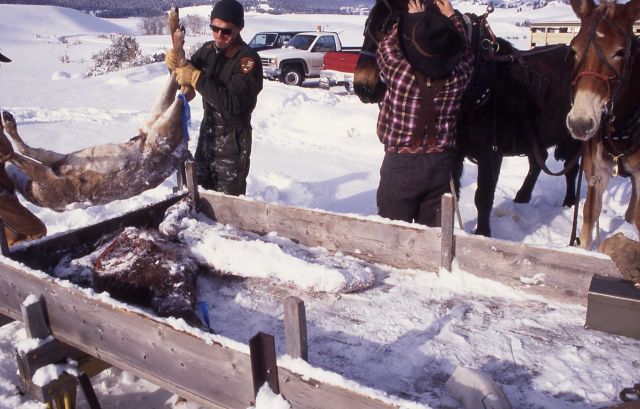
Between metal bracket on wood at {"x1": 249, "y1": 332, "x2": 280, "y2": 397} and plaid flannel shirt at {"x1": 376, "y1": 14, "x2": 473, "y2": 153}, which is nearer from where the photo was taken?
metal bracket on wood at {"x1": 249, "y1": 332, "x2": 280, "y2": 397}

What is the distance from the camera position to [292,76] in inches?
732

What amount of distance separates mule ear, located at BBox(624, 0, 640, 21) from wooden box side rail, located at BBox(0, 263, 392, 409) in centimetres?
303

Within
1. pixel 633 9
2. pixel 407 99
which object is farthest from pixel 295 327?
pixel 633 9

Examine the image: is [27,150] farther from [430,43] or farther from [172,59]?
[430,43]

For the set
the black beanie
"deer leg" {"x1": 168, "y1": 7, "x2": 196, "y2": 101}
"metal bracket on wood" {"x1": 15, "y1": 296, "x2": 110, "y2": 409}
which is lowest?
"metal bracket on wood" {"x1": 15, "y1": 296, "x2": 110, "y2": 409}

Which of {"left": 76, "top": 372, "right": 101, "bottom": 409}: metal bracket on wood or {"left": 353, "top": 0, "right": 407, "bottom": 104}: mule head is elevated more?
{"left": 353, "top": 0, "right": 407, "bottom": 104}: mule head

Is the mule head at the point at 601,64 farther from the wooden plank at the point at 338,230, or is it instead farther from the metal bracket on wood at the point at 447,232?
the wooden plank at the point at 338,230

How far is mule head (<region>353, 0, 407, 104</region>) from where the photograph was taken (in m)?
3.61

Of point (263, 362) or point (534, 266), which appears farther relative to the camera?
point (534, 266)

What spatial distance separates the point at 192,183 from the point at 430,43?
1884mm

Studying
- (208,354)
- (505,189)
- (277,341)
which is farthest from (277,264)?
(505,189)

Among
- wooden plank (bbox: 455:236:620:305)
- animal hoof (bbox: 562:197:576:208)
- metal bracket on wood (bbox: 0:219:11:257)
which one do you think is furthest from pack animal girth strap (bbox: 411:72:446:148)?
animal hoof (bbox: 562:197:576:208)

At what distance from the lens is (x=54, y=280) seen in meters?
2.53

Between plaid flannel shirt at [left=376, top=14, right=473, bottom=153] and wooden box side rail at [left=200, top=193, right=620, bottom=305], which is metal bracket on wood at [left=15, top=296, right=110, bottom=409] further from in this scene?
plaid flannel shirt at [left=376, top=14, right=473, bottom=153]
